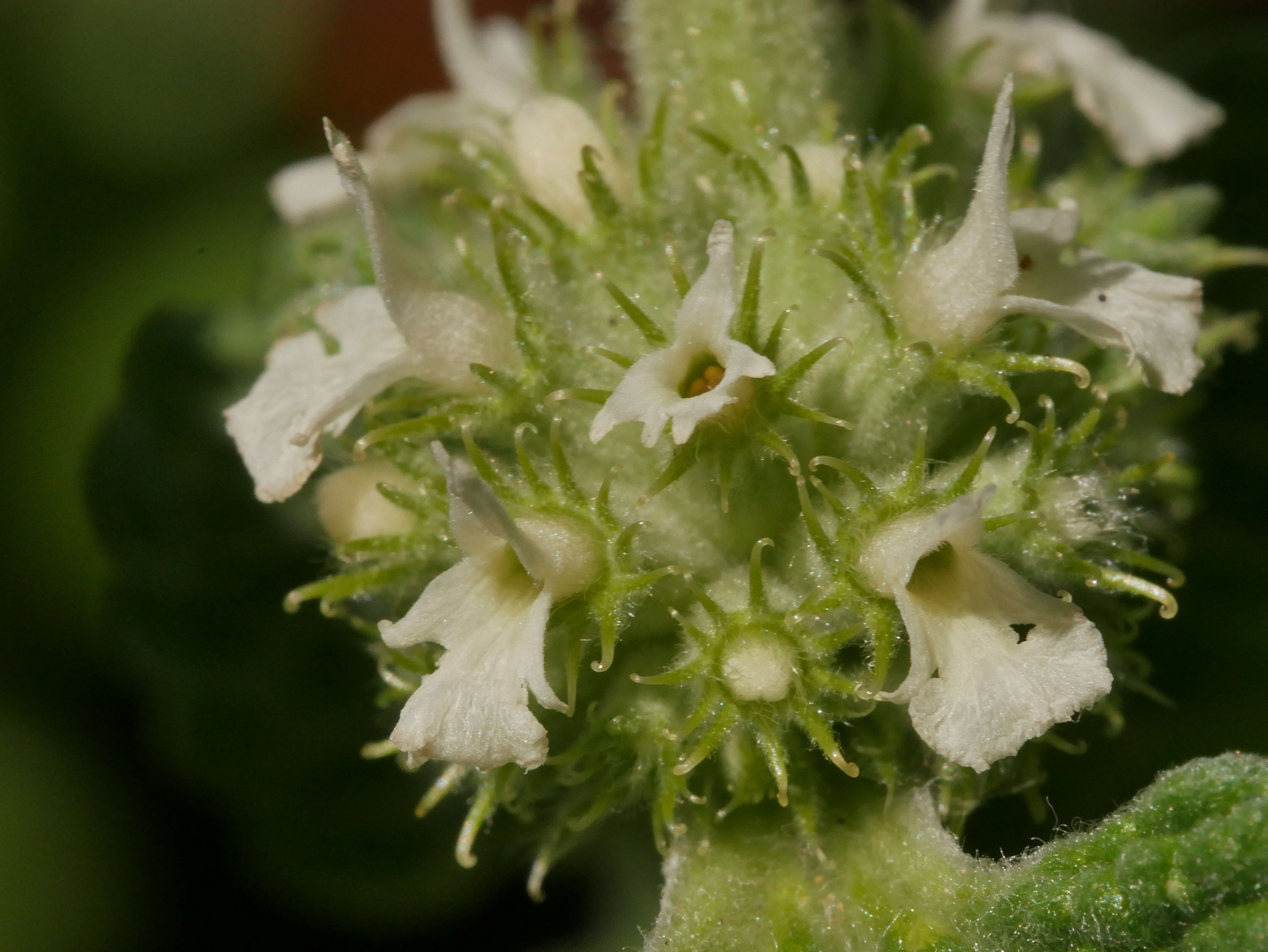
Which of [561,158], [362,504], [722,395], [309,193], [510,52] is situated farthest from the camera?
[510,52]

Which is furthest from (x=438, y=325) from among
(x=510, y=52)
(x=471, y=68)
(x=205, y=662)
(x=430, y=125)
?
(x=510, y=52)

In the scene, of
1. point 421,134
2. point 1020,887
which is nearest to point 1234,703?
point 1020,887

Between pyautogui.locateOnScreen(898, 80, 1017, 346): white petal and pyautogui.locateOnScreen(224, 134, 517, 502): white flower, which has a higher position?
pyautogui.locateOnScreen(224, 134, 517, 502): white flower

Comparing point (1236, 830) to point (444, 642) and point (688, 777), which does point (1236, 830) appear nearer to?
point (688, 777)

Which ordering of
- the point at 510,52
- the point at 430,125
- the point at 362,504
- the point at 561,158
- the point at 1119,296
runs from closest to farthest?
the point at 1119,296
the point at 362,504
the point at 561,158
the point at 430,125
the point at 510,52

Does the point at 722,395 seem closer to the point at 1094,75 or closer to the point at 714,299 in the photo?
the point at 714,299

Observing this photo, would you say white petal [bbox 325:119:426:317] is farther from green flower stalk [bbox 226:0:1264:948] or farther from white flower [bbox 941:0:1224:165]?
white flower [bbox 941:0:1224:165]

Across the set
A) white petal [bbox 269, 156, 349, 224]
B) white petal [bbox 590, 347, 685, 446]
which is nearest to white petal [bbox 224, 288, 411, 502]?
white petal [bbox 590, 347, 685, 446]

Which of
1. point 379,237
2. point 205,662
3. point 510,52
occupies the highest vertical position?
point 379,237
